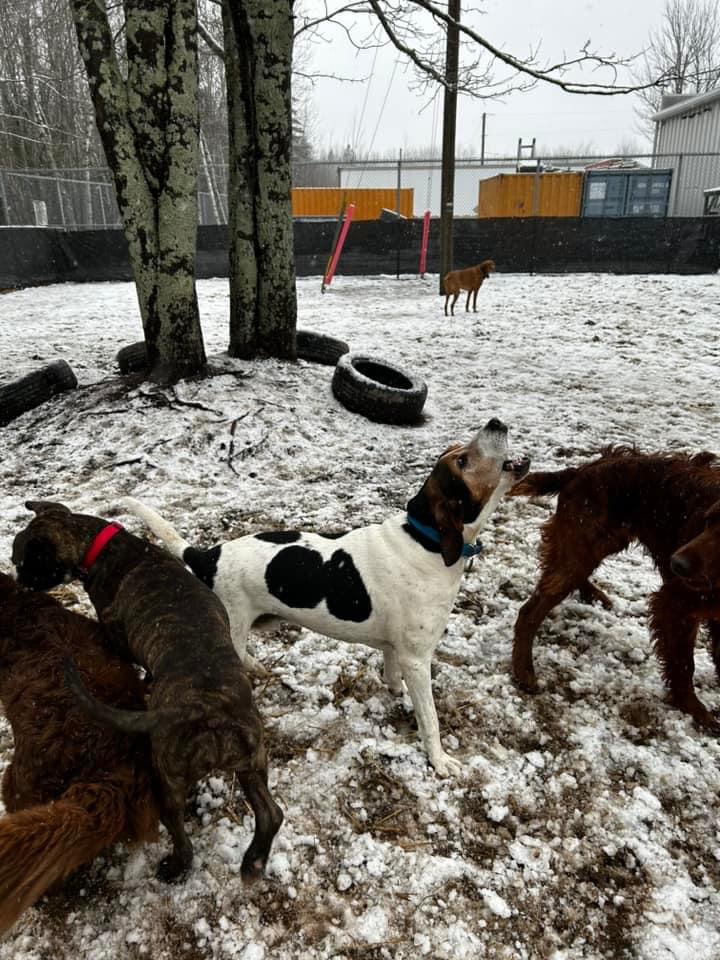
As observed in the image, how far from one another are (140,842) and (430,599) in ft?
4.26

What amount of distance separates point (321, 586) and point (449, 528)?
0.58 meters

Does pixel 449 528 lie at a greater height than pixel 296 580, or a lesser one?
greater

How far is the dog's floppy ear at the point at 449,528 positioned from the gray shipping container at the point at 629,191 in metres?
24.1

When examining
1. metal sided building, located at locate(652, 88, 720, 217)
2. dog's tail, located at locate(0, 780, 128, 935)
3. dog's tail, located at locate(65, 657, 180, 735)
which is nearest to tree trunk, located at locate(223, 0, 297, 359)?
dog's tail, located at locate(65, 657, 180, 735)

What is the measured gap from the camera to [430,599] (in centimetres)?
246

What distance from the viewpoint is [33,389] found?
6.36 m

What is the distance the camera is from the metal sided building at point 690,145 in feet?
71.8

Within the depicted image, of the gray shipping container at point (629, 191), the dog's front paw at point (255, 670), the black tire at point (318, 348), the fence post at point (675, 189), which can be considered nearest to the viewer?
the dog's front paw at point (255, 670)

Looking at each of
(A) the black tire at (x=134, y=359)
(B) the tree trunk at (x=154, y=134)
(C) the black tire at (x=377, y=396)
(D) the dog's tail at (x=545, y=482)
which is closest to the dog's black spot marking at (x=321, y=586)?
(D) the dog's tail at (x=545, y=482)

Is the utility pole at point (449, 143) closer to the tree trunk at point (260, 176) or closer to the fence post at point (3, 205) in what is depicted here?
the tree trunk at point (260, 176)

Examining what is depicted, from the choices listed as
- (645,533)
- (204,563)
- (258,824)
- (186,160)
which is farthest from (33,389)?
(645,533)

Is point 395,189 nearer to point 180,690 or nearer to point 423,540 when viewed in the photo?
point 423,540

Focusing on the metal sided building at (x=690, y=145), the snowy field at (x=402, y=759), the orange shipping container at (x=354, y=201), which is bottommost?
the snowy field at (x=402, y=759)

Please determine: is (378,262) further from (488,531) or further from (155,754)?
(155,754)
